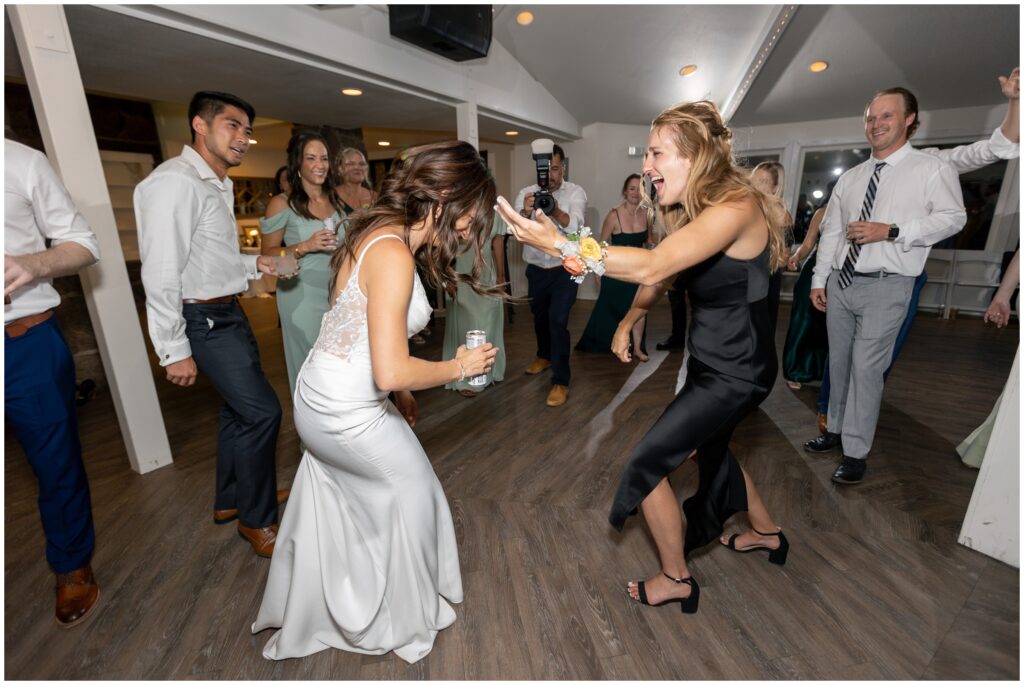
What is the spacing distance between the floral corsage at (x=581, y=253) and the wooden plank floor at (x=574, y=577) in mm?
1196

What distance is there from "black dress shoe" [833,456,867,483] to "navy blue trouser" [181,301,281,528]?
2639 millimetres

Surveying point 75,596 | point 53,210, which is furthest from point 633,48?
point 75,596

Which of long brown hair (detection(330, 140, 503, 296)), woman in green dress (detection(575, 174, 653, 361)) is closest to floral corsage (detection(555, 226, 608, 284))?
long brown hair (detection(330, 140, 503, 296))

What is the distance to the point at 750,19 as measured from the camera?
4445 mm

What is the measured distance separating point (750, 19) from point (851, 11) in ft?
2.87

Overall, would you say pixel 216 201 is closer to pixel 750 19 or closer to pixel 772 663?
pixel 772 663

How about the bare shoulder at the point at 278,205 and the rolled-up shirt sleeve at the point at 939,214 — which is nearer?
the rolled-up shirt sleeve at the point at 939,214

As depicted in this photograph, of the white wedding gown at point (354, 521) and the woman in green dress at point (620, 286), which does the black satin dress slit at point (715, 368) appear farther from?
the woman in green dress at point (620, 286)

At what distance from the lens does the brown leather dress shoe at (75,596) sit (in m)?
1.68

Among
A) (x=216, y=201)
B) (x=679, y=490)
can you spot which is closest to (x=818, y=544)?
(x=679, y=490)

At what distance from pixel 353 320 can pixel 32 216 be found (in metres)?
1.11

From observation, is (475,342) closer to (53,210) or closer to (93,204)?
(53,210)

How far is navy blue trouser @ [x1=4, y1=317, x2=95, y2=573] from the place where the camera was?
1.51 m

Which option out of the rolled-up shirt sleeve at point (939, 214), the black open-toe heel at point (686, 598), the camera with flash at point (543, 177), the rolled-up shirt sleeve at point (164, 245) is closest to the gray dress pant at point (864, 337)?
the rolled-up shirt sleeve at point (939, 214)
